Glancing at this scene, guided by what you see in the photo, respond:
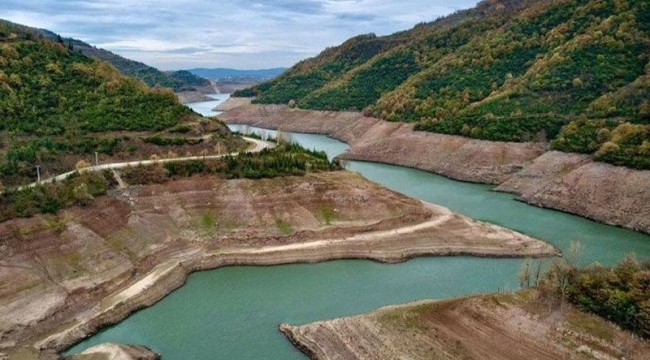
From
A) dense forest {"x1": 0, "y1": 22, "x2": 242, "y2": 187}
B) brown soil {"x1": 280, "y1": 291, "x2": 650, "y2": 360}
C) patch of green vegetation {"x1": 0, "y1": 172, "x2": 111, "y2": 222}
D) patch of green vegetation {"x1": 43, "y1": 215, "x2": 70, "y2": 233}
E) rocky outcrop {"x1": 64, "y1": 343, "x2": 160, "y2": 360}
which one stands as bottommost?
rocky outcrop {"x1": 64, "y1": 343, "x2": 160, "y2": 360}

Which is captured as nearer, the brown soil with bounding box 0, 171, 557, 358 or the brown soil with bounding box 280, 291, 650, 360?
the brown soil with bounding box 280, 291, 650, 360

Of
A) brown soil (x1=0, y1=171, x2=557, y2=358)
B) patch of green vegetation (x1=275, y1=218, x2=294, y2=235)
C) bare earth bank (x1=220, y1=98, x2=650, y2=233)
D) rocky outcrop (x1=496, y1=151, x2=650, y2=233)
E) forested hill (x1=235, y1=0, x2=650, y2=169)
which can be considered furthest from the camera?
forested hill (x1=235, y1=0, x2=650, y2=169)

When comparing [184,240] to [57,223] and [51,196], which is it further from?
[51,196]

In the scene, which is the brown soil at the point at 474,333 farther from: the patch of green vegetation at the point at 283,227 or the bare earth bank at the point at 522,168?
the bare earth bank at the point at 522,168

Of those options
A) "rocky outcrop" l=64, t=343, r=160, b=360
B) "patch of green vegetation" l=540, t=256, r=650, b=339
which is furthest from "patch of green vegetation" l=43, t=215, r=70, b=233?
"patch of green vegetation" l=540, t=256, r=650, b=339

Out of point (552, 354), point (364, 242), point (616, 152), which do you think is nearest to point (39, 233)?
point (364, 242)

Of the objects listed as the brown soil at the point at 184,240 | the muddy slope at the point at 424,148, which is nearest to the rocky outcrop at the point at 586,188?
the muddy slope at the point at 424,148

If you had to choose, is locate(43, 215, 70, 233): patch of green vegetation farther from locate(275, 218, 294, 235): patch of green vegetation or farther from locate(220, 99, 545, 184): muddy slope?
locate(220, 99, 545, 184): muddy slope
